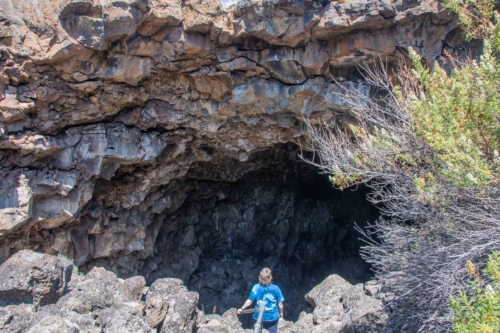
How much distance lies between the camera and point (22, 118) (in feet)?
22.5

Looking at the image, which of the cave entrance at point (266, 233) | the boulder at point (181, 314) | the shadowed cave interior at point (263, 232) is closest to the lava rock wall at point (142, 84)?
the shadowed cave interior at point (263, 232)

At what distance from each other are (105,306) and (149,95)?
383 cm

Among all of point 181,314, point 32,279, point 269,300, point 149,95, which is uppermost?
point 149,95

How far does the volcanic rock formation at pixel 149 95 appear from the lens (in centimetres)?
643

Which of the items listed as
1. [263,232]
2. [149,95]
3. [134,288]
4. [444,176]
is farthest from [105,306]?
[263,232]

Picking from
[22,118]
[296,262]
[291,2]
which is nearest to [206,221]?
[296,262]

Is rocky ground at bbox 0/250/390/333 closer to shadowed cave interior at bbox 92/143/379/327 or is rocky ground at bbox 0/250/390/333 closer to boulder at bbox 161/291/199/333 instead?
boulder at bbox 161/291/199/333

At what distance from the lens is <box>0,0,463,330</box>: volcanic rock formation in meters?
6.43

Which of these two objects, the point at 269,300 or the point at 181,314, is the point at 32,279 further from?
the point at 269,300

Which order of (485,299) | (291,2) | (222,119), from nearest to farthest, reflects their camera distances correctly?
1. (485,299)
2. (291,2)
3. (222,119)

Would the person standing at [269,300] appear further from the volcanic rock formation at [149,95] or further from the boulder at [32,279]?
the volcanic rock formation at [149,95]

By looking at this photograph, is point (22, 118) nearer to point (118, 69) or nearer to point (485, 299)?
point (118, 69)

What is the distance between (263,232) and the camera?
12227 millimetres

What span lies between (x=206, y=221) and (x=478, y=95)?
876cm
